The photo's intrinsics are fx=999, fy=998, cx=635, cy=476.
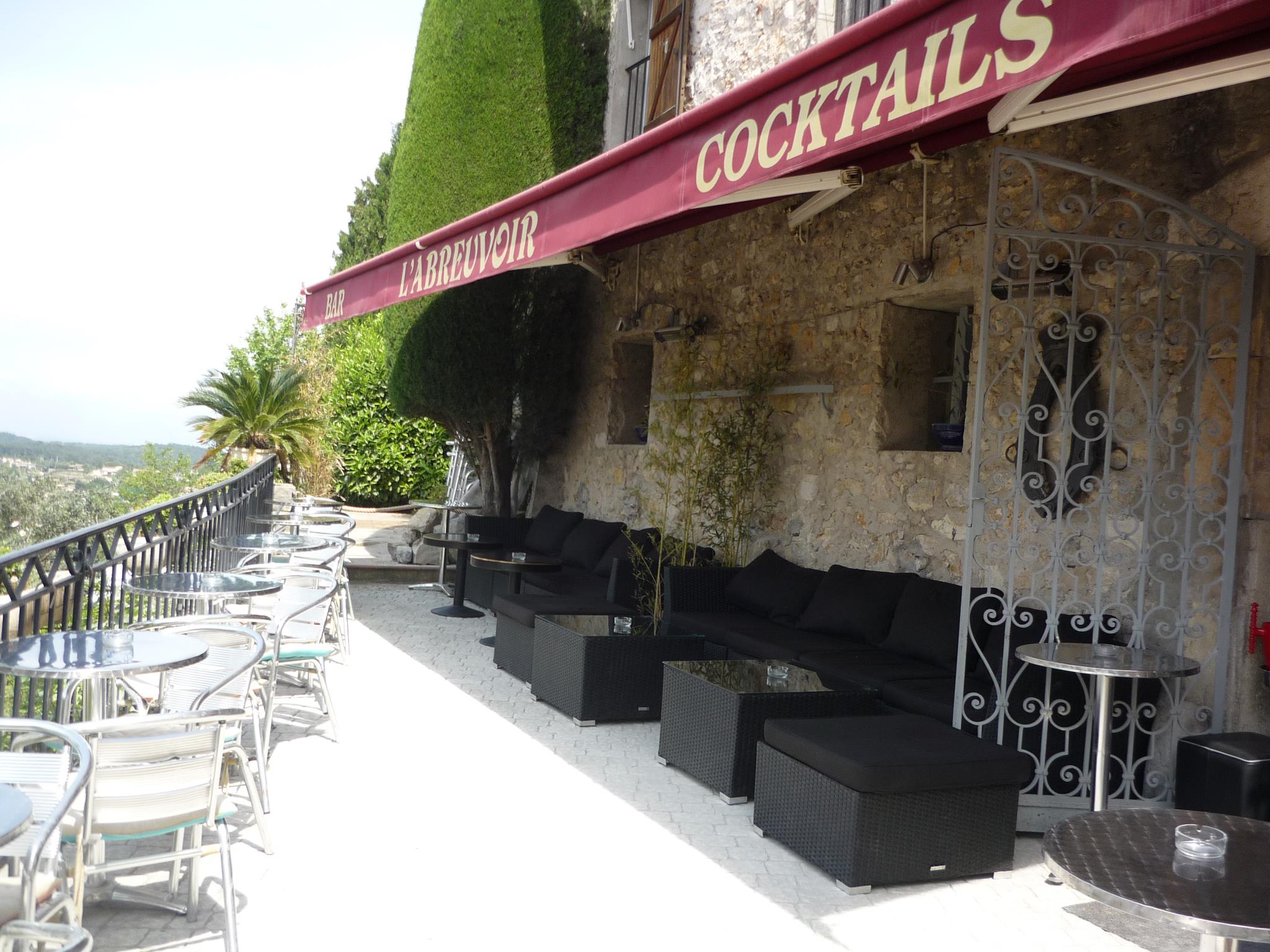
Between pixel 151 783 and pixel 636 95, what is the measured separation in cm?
818

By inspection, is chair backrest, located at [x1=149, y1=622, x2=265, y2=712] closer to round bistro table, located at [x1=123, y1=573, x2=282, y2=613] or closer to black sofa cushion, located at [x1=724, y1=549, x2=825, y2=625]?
round bistro table, located at [x1=123, y1=573, x2=282, y2=613]

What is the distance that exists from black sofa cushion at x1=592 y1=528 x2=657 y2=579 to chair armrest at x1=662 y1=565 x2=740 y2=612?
89cm

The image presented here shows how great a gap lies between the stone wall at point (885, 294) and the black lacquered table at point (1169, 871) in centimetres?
221

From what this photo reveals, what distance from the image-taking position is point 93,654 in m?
2.68

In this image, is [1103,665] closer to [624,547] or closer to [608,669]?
[608,669]

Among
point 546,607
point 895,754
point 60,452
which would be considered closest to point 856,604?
point 546,607

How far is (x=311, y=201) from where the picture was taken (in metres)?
35.8

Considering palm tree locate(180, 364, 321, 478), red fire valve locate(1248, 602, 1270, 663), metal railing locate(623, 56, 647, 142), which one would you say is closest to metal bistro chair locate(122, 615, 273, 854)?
red fire valve locate(1248, 602, 1270, 663)

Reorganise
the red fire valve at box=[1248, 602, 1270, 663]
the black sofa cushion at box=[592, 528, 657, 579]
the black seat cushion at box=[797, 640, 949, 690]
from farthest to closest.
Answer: the black sofa cushion at box=[592, 528, 657, 579], the black seat cushion at box=[797, 640, 949, 690], the red fire valve at box=[1248, 602, 1270, 663]

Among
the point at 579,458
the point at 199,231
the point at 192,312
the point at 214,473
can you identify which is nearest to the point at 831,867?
the point at 579,458

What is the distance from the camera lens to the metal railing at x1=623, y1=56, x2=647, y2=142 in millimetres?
9156

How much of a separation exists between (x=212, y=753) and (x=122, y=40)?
3183 centimetres

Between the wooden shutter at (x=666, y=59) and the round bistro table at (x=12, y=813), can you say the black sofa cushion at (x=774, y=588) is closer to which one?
the wooden shutter at (x=666, y=59)

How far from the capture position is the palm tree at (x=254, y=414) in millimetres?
14312
